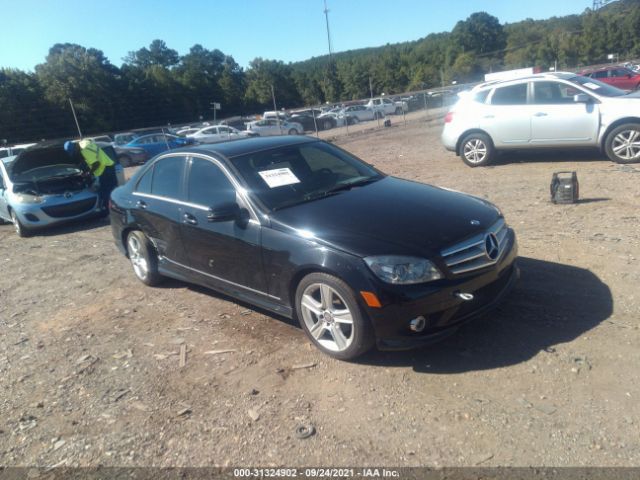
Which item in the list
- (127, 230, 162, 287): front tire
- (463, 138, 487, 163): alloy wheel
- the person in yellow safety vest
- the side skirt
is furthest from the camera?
(463, 138, 487, 163): alloy wheel

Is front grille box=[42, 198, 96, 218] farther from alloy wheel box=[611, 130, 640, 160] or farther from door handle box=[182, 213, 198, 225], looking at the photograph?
alloy wheel box=[611, 130, 640, 160]

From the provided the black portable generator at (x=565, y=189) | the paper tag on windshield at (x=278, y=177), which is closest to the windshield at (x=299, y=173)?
the paper tag on windshield at (x=278, y=177)

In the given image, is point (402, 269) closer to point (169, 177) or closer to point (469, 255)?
point (469, 255)

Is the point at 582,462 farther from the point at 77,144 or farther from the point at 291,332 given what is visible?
the point at 77,144

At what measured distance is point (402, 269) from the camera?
11.1 feet

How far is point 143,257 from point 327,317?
2.86 m

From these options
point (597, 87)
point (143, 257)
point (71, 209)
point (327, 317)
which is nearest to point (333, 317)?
point (327, 317)

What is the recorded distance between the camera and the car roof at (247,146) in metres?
4.73

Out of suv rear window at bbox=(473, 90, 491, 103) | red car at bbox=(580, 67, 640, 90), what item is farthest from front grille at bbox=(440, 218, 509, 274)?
red car at bbox=(580, 67, 640, 90)

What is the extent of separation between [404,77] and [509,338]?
76494mm

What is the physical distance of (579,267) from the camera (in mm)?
4828

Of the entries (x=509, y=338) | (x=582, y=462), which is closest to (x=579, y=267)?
(x=509, y=338)

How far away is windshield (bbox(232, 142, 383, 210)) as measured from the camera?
4285 mm

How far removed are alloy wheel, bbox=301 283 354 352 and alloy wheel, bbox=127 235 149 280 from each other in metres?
2.58
